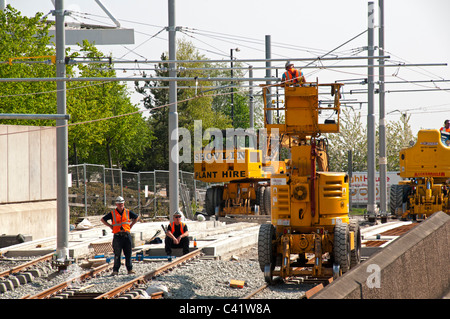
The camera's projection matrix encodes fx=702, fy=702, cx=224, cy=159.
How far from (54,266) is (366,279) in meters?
10.4

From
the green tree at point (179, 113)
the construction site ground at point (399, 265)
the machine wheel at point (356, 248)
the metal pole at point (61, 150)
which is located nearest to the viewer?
the construction site ground at point (399, 265)

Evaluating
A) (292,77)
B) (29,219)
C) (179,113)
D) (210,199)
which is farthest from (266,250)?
(179,113)

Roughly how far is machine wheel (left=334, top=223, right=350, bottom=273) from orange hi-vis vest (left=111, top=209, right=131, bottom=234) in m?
4.60

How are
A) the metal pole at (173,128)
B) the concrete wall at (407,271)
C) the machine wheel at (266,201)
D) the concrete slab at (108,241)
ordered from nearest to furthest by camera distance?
the concrete wall at (407,271) < the concrete slab at (108,241) < the metal pole at (173,128) < the machine wheel at (266,201)

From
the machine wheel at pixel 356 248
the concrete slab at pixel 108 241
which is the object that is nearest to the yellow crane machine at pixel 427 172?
the concrete slab at pixel 108 241

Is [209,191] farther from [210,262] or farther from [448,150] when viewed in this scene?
[210,262]

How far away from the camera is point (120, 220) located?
50.0 ft

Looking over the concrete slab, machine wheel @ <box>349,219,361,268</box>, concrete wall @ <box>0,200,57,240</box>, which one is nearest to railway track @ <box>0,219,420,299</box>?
machine wheel @ <box>349,219,361,268</box>

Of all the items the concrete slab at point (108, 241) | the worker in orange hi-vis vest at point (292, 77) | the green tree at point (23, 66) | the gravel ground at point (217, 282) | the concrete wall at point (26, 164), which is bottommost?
the gravel ground at point (217, 282)

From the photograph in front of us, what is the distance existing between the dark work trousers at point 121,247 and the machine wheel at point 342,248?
14.8 ft

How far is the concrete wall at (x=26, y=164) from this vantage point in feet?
77.4

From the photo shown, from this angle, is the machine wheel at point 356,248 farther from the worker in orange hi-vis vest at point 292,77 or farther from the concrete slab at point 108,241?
the concrete slab at point 108,241

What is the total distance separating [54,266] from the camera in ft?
54.1
